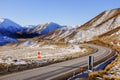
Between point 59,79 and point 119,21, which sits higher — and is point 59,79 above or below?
below

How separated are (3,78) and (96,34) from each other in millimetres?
157372

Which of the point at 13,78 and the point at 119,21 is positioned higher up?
the point at 119,21

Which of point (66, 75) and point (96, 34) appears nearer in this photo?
point (66, 75)

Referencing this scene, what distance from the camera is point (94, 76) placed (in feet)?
88.5

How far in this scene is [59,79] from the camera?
27.7 meters

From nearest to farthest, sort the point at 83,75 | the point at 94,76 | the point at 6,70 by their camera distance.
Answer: the point at 94,76 → the point at 83,75 → the point at 6,70

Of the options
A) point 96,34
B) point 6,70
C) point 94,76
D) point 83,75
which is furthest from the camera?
point 96,34

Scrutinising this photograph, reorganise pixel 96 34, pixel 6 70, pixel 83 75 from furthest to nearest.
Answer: pixel 96 34
pixel 6 70
pixel 83 75

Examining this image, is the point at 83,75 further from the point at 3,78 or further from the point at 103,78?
the point at 3,78

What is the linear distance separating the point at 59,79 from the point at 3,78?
5782 mm

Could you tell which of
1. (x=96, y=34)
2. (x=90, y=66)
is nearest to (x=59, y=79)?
(x=90, y=66)

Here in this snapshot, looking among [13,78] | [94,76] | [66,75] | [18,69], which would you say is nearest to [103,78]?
[94,76]

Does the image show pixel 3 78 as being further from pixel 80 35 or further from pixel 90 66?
pixel 80 35

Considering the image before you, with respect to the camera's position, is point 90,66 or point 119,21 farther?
point 119,21
